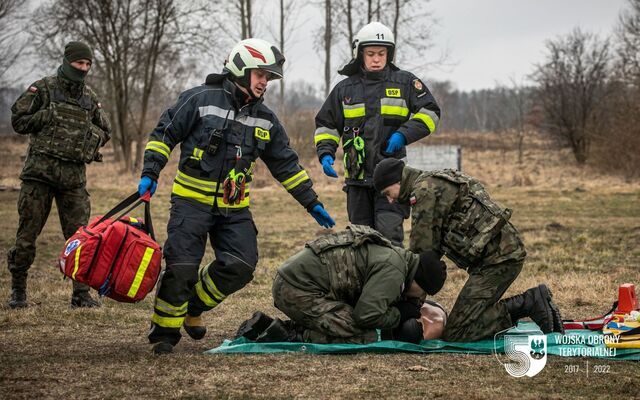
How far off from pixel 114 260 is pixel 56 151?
2380 mm

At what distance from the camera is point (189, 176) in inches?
222

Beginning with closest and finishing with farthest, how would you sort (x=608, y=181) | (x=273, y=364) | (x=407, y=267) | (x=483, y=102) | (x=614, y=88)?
1. (x=273, y=364)
2. (x=407, y=267)
3. (x=608, y=181)
4. (x=614, y=88)
5. (x=483, y=102)

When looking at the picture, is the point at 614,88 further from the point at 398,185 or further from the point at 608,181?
the point at 398,185

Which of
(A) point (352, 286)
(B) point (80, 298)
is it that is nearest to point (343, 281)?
(A) point (352, 286)

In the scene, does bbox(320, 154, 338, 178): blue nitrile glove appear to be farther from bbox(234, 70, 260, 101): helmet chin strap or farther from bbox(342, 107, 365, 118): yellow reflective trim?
bbox(234, 70, 260, 101): helmet chin strap

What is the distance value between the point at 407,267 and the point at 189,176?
5.68 feet

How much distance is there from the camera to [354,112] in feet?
23.4

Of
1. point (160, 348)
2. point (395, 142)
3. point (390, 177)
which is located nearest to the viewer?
point (160, 348)

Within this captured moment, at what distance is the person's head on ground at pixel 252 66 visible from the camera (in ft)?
18.8

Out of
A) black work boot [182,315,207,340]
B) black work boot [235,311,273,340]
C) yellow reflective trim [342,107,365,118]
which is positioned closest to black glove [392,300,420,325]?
black work boot [235,311,273,340]

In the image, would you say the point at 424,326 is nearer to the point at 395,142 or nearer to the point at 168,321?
the point at 395,142

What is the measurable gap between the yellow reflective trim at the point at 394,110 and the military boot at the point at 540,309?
2138 millimetres

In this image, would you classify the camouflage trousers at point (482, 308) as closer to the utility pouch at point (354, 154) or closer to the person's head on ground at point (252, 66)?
the utility pouch at point (354, 154)

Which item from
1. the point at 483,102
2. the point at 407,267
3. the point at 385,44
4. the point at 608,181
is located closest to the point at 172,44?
the point at 608,181
